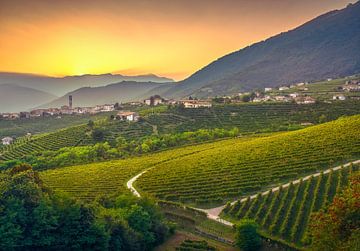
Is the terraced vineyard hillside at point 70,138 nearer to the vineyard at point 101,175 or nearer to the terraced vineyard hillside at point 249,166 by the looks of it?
the vineyard at point 101,175

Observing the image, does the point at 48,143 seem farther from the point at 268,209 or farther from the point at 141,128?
the point at 268,209

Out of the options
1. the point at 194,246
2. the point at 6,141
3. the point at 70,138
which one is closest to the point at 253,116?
the point at 70,138

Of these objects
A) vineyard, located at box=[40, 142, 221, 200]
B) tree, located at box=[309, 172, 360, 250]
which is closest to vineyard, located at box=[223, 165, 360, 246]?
tree, located at box=[309, 172, 360, 250]

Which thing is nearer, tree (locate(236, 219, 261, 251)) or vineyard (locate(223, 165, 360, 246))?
tree (locate(236, 219, 261, 251))

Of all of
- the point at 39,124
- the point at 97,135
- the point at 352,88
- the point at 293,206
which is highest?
the point at 352,88

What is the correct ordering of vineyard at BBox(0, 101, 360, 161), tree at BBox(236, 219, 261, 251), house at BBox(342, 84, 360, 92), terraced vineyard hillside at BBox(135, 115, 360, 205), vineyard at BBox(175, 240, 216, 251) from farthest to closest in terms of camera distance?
house at BBox(342, 84, 360, 92) → vineyard at BBox(0, 101, 360, 161) → terraced vineyard hillside at BBox(135, 115, 360, 205) → vineyard at BBox(175, 240, 216, 251) → tree at BBox(236, 219, 261, 251)

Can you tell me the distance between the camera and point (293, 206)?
40.5 metres

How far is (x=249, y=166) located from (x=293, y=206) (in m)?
13.2

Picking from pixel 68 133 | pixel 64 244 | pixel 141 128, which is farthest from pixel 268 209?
pixel 68 133

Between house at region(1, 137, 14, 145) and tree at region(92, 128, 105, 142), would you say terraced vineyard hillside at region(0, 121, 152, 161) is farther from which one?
house at region(1, 137, 14, 145)

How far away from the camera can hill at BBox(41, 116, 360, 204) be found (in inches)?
1893

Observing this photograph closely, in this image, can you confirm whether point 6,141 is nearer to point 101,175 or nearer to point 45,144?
point 45,144

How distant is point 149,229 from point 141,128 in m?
67.4

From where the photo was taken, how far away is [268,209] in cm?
4100
